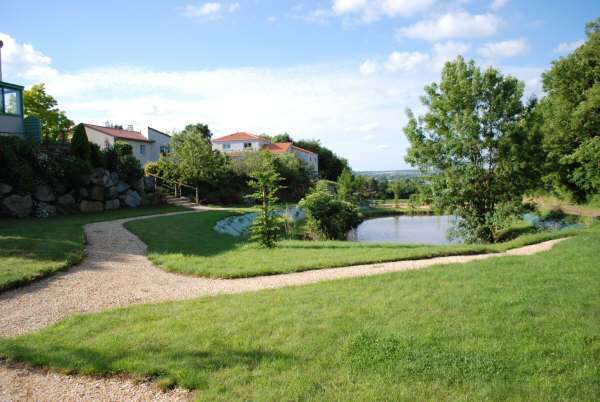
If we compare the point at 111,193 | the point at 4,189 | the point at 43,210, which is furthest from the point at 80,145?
the point at 4,189

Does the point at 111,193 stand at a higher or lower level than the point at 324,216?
higher

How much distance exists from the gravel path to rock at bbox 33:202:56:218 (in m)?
7.11

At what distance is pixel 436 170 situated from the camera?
62.0 ft

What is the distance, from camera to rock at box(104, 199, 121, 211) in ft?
68.1

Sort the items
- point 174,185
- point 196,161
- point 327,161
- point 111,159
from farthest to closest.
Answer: point 327,161 → point 174,185 → point 196,161 → point 111,159

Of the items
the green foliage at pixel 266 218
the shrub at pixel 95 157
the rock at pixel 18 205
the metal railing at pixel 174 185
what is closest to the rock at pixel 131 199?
the shrub at pixel 95 157

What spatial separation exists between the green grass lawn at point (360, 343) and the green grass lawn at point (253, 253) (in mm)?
2202

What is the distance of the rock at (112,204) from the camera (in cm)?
2075

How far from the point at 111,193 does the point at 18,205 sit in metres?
5.08

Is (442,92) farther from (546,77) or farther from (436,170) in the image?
(546,77)

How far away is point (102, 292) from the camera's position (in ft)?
24.7

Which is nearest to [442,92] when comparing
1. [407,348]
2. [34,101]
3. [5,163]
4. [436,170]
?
[436,170]

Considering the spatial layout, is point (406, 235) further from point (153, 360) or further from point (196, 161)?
point (153, 360)

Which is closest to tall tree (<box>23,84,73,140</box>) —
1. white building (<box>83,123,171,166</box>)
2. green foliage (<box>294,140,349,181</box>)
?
white building (<box>83,123,171,166</box>)
